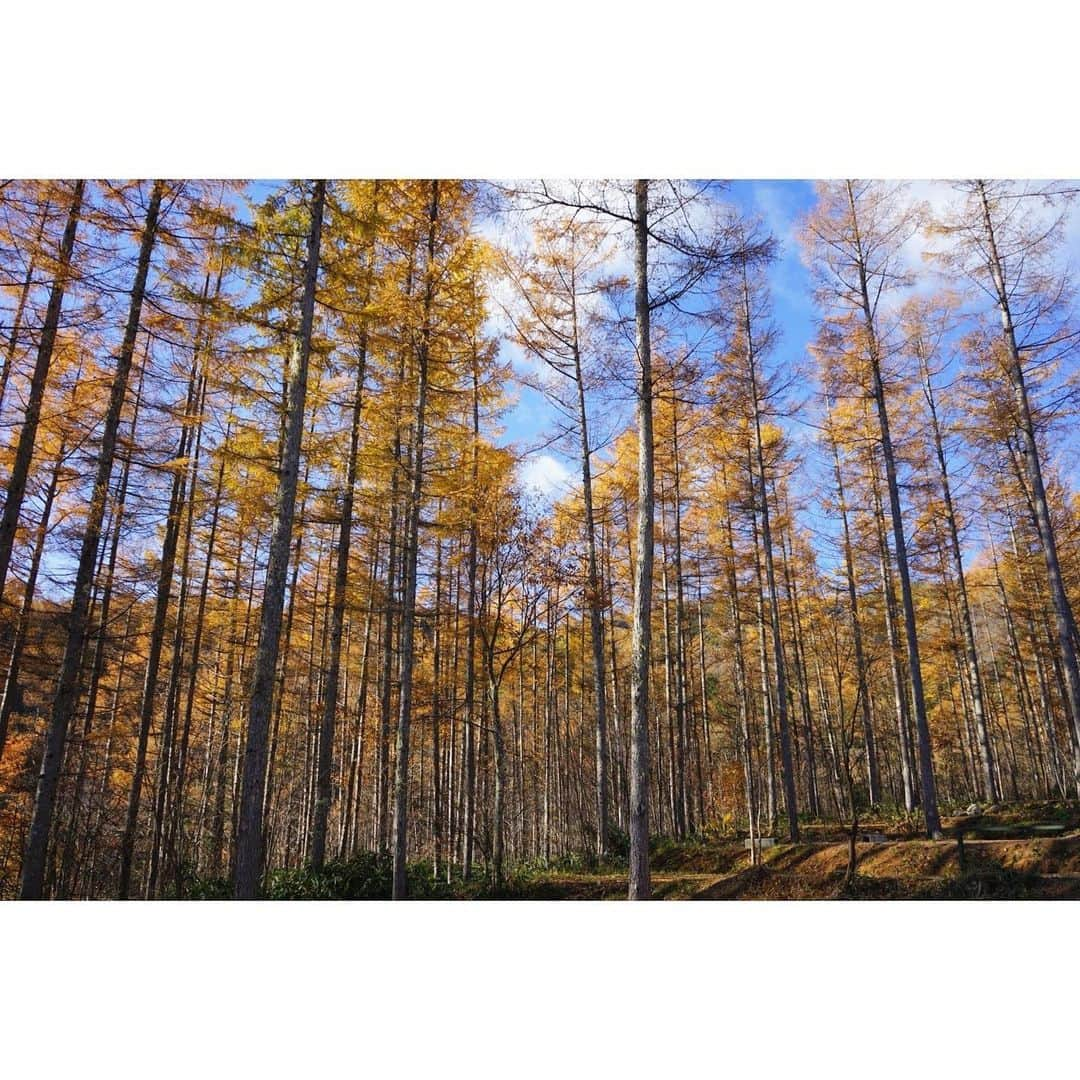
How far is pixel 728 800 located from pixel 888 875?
6815 mm

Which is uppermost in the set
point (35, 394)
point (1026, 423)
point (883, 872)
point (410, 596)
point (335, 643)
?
point (1026, 423)

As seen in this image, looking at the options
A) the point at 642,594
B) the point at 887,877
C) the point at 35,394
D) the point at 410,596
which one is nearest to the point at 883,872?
the point at 887,877

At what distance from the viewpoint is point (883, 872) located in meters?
6.36

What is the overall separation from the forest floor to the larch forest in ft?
0.32

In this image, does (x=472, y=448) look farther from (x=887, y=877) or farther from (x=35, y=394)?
(x=887, y=877)

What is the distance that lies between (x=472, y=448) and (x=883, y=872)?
6898mm

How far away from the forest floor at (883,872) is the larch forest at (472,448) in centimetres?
10

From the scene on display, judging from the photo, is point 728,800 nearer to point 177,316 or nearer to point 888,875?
point 888,875

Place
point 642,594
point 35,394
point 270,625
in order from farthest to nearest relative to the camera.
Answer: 1. point 35,394
2. point 270,625
3. point 642,594

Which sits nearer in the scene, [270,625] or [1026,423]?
[270,625]

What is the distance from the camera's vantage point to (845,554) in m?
13.1

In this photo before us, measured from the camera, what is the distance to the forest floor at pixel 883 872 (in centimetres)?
557

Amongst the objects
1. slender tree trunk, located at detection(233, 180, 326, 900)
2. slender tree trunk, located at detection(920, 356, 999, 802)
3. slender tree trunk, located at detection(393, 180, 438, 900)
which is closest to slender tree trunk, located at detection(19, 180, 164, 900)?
slender tree trunk, located at detection(233, 180, 326, 900)
